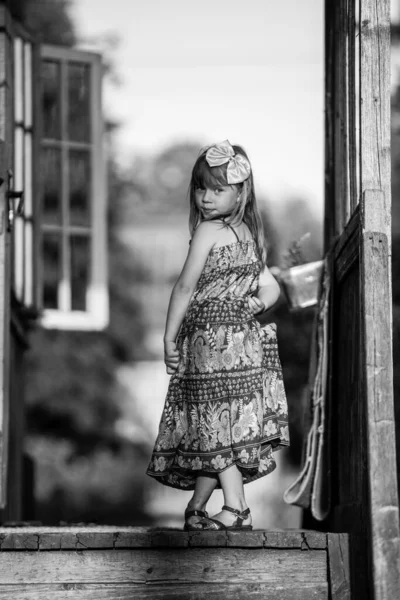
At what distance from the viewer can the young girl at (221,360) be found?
4164 mm

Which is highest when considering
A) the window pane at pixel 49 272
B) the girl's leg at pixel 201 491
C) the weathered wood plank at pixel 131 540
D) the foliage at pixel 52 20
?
the foliage at pixel 52 20

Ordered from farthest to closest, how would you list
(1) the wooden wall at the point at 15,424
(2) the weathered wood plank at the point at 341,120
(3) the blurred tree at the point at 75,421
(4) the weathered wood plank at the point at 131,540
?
(3) the blurred tree at the point at 75,421
(1) the wooden wall at the point at 15,424
(2) the weathered wood plank at the point at 341,120
(4) the weathered wood plank at the point at 131,540

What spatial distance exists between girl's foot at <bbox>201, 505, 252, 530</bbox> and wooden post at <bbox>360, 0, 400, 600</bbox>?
0.75 m

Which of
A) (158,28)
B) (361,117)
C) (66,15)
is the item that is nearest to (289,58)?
(158,28)

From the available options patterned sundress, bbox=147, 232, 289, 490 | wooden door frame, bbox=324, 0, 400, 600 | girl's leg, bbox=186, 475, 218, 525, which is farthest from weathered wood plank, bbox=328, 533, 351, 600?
girl's leg, bbox=186, 475, 218, 525

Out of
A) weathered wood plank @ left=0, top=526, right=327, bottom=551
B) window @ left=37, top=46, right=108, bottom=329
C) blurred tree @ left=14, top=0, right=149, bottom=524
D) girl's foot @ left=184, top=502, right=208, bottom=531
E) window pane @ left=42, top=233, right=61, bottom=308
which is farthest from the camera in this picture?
blurred tree @ left=14, top=0, right=149, bottom=524

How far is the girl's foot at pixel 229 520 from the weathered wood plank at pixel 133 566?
1.07ft

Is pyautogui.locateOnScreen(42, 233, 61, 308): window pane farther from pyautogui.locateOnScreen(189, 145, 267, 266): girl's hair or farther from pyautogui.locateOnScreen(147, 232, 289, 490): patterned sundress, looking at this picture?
pyautogui.locateOnScreen(147, 232, 289, 490): patterned sundress

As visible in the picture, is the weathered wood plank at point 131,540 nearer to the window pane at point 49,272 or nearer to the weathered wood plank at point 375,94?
the weathered wood plank at point 375,94

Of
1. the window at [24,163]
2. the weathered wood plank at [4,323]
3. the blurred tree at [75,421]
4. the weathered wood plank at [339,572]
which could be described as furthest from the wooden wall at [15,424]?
the blurred tree at [75,421]

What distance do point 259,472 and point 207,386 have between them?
37 centimetres

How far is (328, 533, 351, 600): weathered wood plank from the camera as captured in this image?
3762 millimetres

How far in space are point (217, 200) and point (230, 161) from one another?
15 cm

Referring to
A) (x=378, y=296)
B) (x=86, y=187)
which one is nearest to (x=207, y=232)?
(x=378, y=296)
